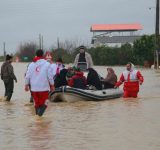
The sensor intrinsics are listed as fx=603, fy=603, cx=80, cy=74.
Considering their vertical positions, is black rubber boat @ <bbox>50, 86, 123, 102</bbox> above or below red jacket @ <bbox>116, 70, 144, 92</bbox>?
below

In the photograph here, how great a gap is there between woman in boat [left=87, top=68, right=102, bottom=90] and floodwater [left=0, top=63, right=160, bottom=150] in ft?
4.94

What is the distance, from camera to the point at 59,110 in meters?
17.8

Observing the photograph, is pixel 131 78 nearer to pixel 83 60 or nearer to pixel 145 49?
pixel 83 60

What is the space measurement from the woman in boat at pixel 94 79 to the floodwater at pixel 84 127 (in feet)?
4.94

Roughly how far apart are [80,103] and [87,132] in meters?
7.42

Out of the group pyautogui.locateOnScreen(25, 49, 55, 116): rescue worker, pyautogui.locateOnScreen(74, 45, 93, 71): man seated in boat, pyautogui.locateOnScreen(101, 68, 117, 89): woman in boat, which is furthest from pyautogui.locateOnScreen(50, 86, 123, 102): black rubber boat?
pyautogui.locateOnScreen(25, 49, 55, 116): rescue worker

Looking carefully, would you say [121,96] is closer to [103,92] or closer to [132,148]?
[103,92]

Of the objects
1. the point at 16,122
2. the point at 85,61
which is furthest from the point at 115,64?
the point at 16,122

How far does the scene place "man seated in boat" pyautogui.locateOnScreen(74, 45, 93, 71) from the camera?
21969 mm

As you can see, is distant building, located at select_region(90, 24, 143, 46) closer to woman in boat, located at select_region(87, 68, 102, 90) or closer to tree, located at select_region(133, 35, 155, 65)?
tree, located at select_region(133, 35, 155, 65)

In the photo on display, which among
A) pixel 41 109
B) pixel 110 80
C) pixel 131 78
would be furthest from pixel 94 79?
pixel 41 109

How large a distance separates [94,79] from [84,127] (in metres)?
7.59

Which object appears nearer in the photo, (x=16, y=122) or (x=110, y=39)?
(x=16, y=122)

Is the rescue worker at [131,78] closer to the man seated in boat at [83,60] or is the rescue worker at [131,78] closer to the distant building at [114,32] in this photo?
the man seated in boat at [83,60]
